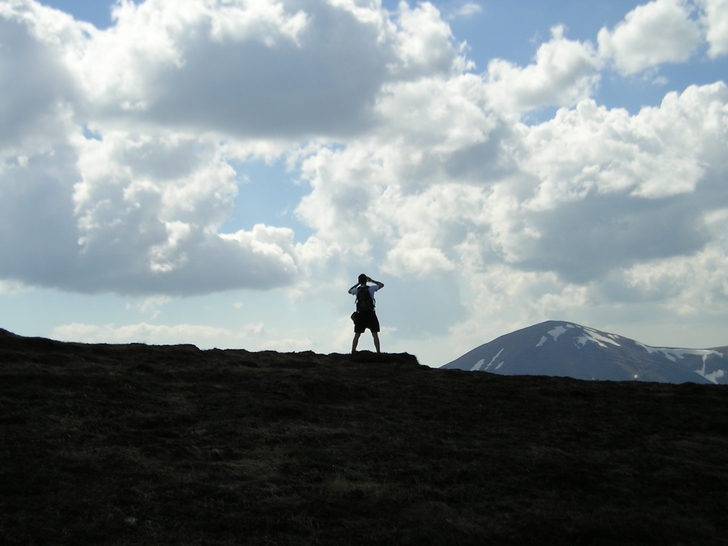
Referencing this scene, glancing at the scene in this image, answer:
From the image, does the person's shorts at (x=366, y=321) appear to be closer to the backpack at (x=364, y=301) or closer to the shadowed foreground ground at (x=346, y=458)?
the backpack at (x=364, y=301)

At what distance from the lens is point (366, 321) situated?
82.5ft

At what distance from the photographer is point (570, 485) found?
1112 centimetres

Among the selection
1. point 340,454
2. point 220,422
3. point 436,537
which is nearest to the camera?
point 436,537

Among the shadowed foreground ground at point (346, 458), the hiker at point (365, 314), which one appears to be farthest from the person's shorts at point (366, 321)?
the shadowed foreground ground at point (346, 458)

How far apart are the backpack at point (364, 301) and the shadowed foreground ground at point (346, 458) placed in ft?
17.9

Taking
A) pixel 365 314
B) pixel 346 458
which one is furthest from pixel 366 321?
pixel 346 458

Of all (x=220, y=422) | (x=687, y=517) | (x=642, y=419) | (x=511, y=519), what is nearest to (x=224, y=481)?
(x=220, y=422)

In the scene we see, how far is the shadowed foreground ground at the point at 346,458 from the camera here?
9.15 m

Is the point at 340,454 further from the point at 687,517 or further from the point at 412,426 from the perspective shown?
the point at 687,517

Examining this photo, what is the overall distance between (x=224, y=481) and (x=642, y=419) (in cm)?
965

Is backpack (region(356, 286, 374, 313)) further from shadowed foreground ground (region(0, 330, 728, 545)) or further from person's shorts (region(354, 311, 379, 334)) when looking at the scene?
shadowed foreground ground (region(0, 330, 728, 545))

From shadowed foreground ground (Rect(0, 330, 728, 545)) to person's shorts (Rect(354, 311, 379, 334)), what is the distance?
5.35m

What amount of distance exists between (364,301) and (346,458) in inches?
516

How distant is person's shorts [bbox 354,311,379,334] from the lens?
2512cm
